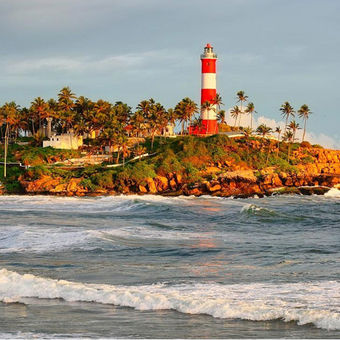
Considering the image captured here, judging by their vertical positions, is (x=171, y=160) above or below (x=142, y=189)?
above

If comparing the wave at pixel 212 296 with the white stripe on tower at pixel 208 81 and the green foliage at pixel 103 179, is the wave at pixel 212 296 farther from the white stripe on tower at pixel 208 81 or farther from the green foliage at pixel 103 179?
the white stripe on tower at pixel 208 81

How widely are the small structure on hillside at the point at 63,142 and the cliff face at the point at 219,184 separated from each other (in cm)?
1420

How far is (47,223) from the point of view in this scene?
120ft

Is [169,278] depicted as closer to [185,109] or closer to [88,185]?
[88,185]

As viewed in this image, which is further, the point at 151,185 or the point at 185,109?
the point at 185,109

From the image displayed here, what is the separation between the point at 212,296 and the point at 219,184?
5242cm

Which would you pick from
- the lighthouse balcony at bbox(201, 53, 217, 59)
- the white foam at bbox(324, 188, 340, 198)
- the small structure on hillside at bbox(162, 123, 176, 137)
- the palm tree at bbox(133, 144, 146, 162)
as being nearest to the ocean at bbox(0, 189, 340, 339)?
the white foam at bbox(324, 188, 340, 198)

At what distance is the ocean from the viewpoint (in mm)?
13891

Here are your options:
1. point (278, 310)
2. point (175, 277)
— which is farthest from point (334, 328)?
point (175, 277)

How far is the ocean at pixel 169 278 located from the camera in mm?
13891

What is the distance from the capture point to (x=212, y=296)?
16.8 m

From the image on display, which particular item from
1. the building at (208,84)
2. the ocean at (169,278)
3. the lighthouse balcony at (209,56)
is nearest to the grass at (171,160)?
the building at (208,84)

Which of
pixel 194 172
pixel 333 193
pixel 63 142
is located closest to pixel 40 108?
pixel 63 142

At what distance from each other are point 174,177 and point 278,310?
182 feet
